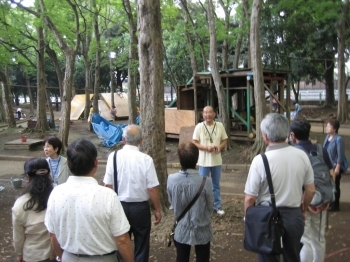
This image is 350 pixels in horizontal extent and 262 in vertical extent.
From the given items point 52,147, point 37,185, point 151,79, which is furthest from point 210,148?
point 37,185

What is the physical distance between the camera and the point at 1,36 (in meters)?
16.2

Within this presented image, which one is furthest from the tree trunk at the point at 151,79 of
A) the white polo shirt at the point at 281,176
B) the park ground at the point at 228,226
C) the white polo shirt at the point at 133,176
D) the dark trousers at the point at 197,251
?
the white polo shirt at the point at 281,176

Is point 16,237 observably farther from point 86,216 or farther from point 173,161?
point 173,161

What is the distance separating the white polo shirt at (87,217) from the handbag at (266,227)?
3.74 ft

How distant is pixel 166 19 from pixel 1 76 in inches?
346

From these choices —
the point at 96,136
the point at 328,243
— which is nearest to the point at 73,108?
the point at 96,136

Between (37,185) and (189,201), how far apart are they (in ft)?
4.33

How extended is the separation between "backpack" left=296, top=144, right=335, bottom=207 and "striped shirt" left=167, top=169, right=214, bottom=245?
3.52ft

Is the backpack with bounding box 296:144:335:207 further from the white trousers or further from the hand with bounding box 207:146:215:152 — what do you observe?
the hand with bounding box 207:146:215:152

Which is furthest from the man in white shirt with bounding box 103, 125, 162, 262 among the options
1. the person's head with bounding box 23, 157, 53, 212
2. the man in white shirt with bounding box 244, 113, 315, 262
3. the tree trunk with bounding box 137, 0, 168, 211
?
the tree trunk with bounding box 137, 0, 168, 211

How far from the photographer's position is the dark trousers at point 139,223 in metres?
3.75

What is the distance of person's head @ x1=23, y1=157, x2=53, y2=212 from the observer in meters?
2.89

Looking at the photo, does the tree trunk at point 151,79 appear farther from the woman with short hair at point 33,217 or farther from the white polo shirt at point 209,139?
the woman with short hair at point 33,217

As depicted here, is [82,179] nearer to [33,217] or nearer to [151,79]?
[33,217]
